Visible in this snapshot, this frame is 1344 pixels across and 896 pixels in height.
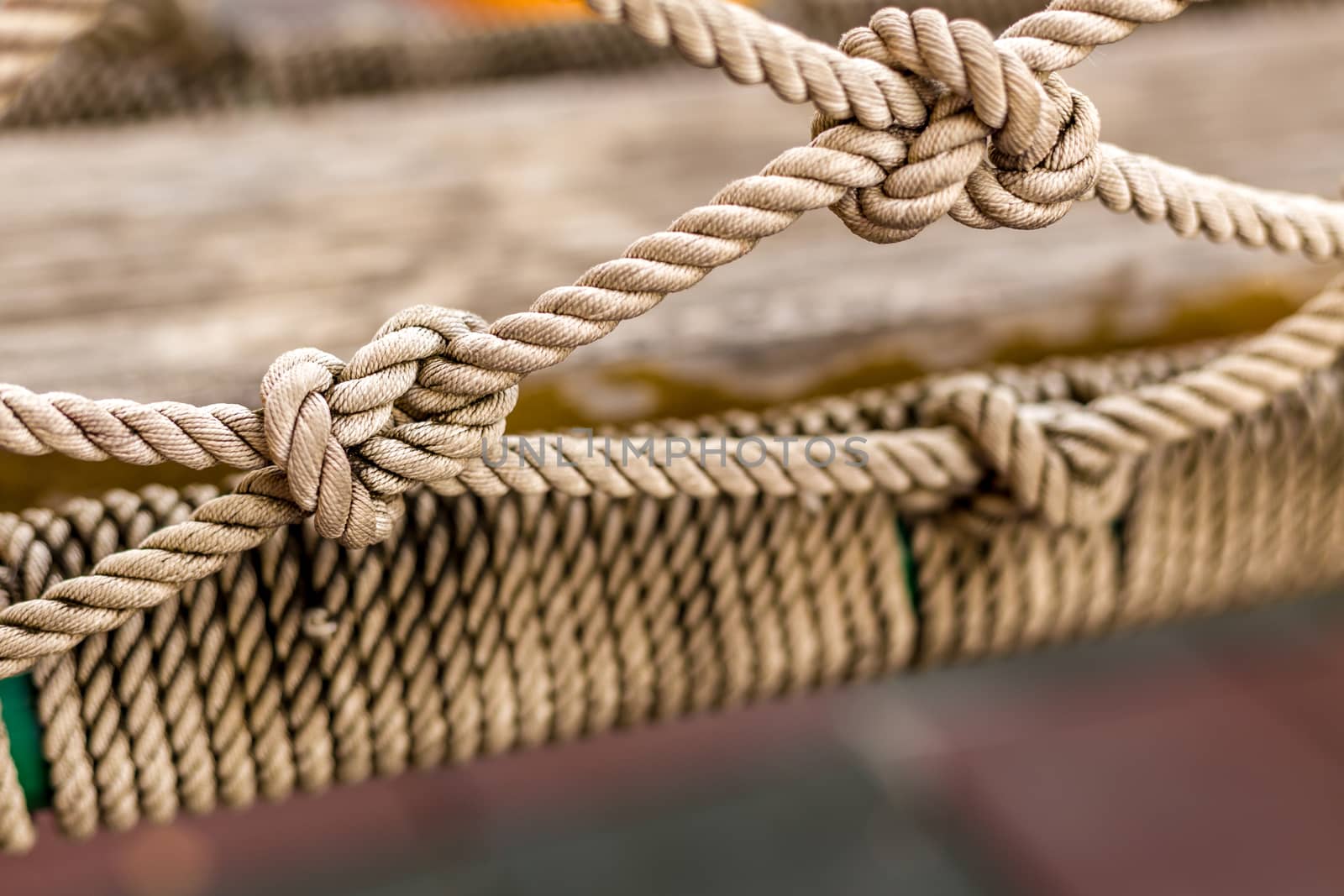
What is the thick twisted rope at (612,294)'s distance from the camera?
39 centimetres

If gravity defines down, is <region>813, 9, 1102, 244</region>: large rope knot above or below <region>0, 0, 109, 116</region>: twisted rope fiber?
below

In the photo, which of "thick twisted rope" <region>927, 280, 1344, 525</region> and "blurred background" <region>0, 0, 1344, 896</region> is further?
"blurred background" <region>0, 0, 1344, 896</region>

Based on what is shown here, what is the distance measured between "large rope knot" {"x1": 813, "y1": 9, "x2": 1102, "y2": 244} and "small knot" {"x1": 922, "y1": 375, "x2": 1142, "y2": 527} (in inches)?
4.7

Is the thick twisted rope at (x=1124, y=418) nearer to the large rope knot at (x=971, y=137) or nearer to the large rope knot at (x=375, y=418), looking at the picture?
the large rope knot at (x=971, y=137)

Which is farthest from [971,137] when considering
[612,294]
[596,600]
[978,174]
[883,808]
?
[883,808]

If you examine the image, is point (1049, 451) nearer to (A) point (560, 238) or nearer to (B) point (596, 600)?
(B) point (596, 600)

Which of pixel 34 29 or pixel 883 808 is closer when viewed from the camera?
pixel 34 29

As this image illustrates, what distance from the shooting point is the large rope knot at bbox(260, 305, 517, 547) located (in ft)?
1.30

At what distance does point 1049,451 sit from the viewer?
1.67ft

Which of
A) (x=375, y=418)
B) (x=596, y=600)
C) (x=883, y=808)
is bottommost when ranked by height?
(x=883, y=808)

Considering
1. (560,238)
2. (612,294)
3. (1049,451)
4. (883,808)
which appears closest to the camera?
(612,294)

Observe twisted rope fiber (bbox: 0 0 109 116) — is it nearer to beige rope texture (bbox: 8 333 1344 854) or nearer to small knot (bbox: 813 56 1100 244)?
beige rope texture (bbox: 8 333 1344 854)

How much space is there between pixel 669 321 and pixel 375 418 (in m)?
0.23

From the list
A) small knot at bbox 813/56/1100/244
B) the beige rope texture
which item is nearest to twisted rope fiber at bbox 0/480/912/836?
the beige rope texture
